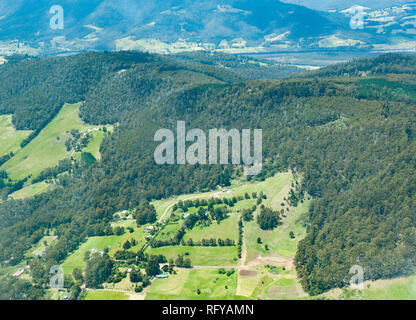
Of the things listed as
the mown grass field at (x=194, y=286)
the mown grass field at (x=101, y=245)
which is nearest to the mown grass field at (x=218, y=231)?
the mown grass field at (x=101, y=245)

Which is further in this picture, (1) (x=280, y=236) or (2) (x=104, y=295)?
(1) (x=280, y=236)

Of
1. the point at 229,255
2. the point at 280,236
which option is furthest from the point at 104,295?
the point at 280,236

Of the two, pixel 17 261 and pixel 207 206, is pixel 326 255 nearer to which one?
pixel 207 206

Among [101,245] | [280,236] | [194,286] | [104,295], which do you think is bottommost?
[104,295]

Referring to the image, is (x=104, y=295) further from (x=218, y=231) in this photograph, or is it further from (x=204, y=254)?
(x=218, y=231)

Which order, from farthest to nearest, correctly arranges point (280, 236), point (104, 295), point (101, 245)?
point (101, 245) → point (280, 236) → point (104, 295)

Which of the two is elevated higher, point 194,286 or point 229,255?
point 229,255

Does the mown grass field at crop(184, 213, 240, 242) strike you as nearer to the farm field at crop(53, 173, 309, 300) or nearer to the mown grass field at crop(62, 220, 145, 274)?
the farm field at crop(53, 173, 309, 300)

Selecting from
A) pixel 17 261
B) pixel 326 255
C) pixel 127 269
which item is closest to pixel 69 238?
pixel 17 261
